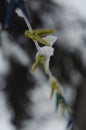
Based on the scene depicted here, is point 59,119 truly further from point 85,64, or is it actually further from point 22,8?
point 22,8

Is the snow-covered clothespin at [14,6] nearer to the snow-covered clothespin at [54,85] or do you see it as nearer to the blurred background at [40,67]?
the snow-covered clothespin at [54,85]

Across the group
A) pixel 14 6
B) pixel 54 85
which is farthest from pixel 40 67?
pixel 14 6

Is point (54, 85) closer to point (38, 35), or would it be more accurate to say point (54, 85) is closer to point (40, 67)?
point (38, 35)

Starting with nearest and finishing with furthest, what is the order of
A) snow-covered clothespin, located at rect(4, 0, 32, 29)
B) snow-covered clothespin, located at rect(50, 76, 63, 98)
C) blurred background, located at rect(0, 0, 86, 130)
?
snow-covered clothespin, located at rect(4, 0, 32, 29) → snow-covered clothespin, located at rect(50, 76, 63, 98) → blurred background, located at rect(0, 0, 86, 130)

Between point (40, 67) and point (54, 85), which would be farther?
point (40, 67)

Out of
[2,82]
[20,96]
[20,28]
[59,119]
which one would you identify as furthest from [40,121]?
[20,28]

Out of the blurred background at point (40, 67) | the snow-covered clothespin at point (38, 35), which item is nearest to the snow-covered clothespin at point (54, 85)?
the snow-covered clothespin at point (38, 35)

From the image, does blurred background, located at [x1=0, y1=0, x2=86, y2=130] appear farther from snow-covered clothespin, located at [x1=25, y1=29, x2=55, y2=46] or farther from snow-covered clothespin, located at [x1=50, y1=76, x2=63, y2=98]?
snow-covered clothespin, located at [x1=25, y1=29, x2=55, y2=46]

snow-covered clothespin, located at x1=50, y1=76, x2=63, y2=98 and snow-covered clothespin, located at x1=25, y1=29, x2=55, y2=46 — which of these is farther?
snow-covered clothespin, located at x1=50, y1=76, x2=63, y2=98

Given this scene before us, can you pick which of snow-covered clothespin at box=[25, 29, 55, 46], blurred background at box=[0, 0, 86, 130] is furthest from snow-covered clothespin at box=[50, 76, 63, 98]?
blurred background at box=[0, 0, 86, 130]
